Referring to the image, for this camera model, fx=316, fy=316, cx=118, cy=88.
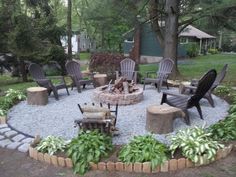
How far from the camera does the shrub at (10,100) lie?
637 centimetres

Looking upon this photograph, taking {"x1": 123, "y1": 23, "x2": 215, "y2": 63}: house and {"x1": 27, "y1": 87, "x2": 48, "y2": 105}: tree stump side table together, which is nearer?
{"x1": 27, "y1": 87, "x2": 48, "y2": 105}: tree stump side table

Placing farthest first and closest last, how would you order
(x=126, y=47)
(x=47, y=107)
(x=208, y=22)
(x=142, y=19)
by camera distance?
1. (x=126, y=47)
2. (x=142, y=19)
3. (x=208, y=22)
4. (x=47, y=107)

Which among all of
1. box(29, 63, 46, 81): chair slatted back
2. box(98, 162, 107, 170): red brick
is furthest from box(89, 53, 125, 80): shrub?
box(98, 162, 107, 170): red brick

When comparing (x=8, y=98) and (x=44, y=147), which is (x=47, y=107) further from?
(x=44, y=147)

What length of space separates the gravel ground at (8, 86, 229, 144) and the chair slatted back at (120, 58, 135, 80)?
1.55 metres

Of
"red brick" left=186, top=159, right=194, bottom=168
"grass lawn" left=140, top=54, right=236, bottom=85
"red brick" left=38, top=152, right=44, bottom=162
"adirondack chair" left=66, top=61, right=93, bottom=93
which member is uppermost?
"adirondack chair" left=66, top=61, right=93, bottom=93

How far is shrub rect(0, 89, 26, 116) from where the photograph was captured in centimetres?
637

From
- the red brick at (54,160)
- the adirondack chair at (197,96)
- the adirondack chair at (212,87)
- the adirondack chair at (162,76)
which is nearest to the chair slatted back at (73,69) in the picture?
the adirondack chair at (162,76)

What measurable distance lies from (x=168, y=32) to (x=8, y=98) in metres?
6.71

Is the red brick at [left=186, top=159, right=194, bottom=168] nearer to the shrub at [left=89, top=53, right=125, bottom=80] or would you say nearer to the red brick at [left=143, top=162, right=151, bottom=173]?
the red brick at [left=143, top=162, right=151, bottom=173]

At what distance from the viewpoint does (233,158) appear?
4.08 metres

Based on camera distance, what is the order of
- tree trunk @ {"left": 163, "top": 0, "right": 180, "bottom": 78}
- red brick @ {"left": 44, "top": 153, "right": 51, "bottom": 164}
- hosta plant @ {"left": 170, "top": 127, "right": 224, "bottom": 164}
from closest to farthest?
hosta plant @ {"left": 170, "top": 127, "right": 224, "bottom": 164}, red brick @ {"left": 44, "top": 153, "right": 51, "bottom": 164}, tree trunk @ {"left": 163, "top": 0, "right": 180, "bottom": 78}

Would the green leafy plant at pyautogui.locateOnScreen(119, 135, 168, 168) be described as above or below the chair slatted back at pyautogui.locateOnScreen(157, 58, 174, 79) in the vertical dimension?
below

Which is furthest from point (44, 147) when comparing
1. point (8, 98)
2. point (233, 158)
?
point (8, 98)
